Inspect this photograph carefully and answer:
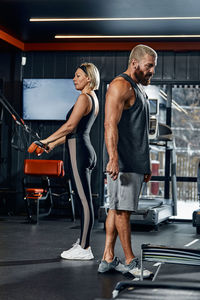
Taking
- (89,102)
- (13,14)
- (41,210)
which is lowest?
(41,210)

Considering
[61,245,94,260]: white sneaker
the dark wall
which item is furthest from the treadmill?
[61,245,94,260]: white sneaker

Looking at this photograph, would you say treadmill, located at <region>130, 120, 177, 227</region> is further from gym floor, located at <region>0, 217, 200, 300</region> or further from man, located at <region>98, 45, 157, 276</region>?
man, located at <region>98, 45, 157, 276</region>

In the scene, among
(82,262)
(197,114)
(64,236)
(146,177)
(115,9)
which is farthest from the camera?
(197,114)

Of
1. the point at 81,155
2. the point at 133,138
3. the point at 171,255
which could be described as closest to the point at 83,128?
the point at 81,155

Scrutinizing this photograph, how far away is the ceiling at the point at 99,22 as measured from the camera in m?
6.29

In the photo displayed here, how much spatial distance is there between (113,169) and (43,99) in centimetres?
555

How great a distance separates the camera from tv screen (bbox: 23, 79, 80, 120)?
27.6 ft

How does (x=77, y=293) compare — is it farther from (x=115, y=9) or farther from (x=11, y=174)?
(x=11, y=174)

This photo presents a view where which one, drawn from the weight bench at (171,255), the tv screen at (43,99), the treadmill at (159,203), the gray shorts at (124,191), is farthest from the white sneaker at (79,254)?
the tv screen at (43,99)

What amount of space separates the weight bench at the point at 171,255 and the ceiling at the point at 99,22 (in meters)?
4.62

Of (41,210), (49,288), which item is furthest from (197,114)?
(49,288)

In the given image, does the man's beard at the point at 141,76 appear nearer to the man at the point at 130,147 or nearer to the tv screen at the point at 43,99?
the man at the point at 130,147

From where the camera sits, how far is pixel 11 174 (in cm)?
850

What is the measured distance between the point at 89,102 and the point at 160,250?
81.0 inches
